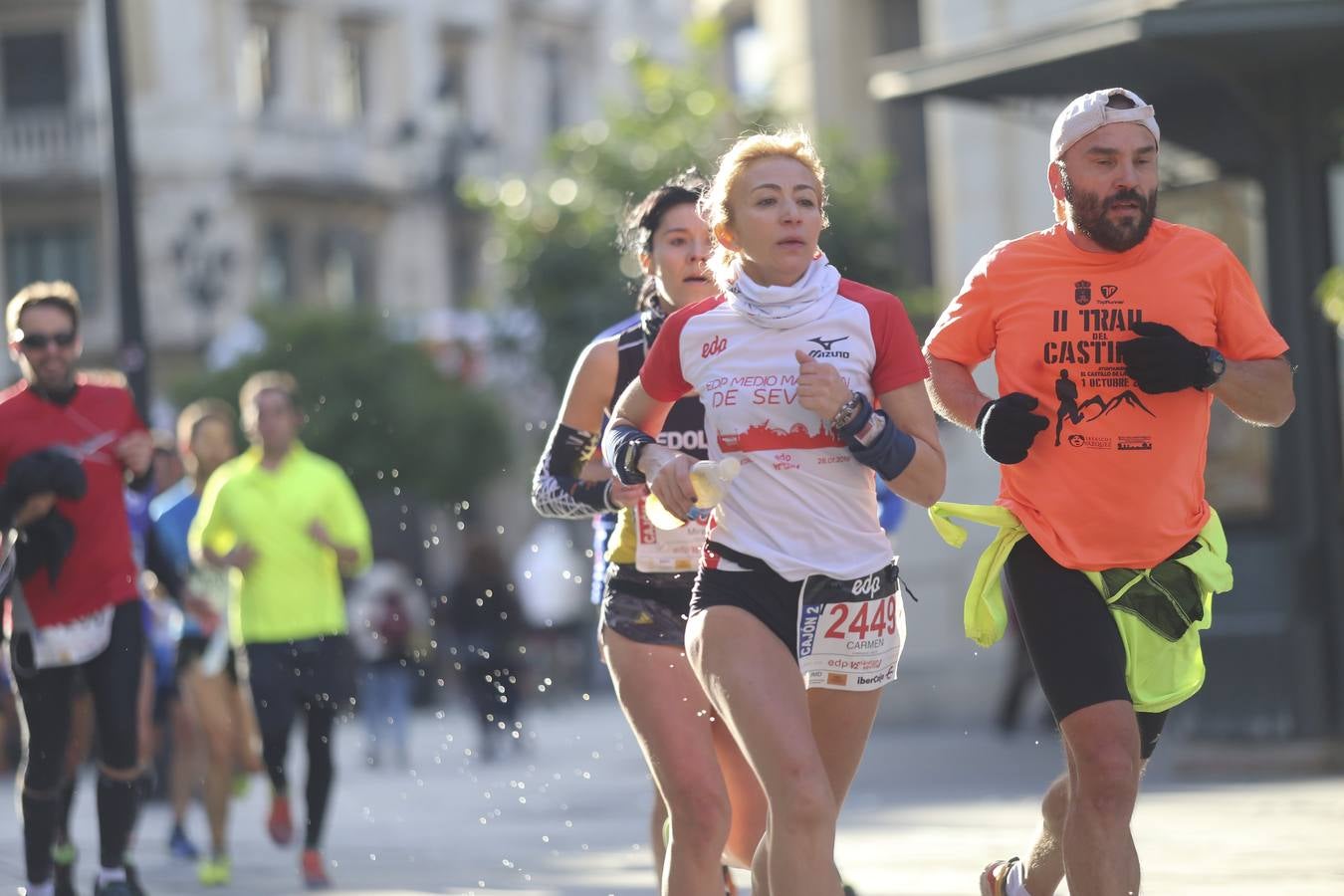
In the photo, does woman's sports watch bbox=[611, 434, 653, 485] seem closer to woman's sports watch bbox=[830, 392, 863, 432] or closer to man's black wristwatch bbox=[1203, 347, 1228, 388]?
woman's sports watch bbox=[830, 392, 863, 432]

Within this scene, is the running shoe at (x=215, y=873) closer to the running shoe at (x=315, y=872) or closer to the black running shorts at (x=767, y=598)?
the running shoe at (x=315, y=872)

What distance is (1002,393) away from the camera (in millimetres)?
6012

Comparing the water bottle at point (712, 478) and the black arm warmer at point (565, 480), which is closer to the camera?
the water bottle at point (712, 478)

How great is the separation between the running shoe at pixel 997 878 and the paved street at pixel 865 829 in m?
1.90

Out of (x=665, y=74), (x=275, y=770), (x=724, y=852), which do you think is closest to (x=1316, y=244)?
(x=275, y=770)

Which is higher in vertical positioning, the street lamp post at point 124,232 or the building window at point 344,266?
the building window at point 344,266

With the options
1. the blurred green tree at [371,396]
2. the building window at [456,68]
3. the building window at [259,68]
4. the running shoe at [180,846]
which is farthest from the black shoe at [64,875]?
the building window at [456,68]

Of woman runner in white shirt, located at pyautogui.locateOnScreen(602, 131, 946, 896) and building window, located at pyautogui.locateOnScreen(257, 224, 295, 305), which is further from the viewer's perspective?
building window, located at pyautogui.locateOnScreen(257, 224, 295, 305)

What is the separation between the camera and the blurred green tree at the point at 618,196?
21.7 meters

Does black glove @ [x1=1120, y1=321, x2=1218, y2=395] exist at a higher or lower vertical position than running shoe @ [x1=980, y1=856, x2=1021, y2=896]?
higher

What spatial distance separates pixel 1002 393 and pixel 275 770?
5704 mm

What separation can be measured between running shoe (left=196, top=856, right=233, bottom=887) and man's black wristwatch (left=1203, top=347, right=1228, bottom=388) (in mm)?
6086

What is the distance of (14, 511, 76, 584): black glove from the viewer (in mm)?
8516

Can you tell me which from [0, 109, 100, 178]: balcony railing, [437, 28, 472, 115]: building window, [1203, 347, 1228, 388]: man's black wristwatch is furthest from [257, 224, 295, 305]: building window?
[1203, 347, 1228, 388]: man's black wristwatch
